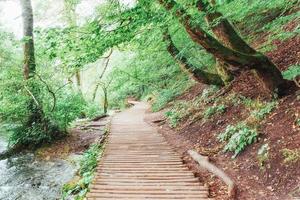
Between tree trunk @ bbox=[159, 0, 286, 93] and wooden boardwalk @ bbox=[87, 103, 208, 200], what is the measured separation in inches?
104

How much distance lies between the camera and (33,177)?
9.91m

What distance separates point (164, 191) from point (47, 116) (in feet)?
26.9

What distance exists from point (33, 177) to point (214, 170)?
533 cm

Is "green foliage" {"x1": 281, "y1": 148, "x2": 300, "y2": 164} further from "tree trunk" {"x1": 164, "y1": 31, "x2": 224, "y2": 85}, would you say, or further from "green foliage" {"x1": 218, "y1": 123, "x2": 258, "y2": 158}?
"tree trunk" {"x1": 164, "y1": 31, "x2": 224, "y2": 85}

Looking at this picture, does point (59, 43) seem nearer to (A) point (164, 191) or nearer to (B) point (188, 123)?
(A) point (164, 191)

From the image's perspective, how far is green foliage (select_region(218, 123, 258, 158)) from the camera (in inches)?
301

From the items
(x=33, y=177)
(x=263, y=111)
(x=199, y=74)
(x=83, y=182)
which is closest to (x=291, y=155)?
(x=263, y=111)

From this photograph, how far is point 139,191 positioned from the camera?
6.57m

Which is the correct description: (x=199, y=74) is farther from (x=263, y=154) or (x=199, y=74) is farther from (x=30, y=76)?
(x=263, y=154)

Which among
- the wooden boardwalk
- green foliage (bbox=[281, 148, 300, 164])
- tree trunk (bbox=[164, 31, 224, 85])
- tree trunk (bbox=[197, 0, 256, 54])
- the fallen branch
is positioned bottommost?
the wooden boardwalk

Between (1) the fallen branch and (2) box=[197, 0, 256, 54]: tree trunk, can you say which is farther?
(2) box=[197, 0, 256, 54]: tree trunk

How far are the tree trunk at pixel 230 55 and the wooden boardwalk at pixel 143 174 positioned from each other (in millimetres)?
2634

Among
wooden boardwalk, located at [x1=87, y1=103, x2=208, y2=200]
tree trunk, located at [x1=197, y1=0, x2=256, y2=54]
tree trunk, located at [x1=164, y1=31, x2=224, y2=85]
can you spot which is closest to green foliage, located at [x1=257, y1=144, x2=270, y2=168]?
wooden boardwalk, located at [x1=87, y1=103, x2=208, y2=200]

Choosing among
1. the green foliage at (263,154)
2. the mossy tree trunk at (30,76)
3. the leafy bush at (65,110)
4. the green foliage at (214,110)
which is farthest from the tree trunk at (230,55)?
the leafy bush at (65,110)
